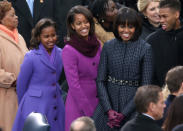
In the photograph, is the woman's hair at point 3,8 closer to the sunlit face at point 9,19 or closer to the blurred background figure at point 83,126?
the sunlit face at point 9,19

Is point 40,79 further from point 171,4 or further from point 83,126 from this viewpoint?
point 83,126

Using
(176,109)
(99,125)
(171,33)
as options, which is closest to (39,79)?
(99,125)

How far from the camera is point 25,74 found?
7.89 m

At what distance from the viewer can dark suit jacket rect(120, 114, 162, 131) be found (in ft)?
19.3

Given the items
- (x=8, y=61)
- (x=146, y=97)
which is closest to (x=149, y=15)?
(x=8, y=61)

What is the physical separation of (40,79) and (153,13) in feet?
6.07

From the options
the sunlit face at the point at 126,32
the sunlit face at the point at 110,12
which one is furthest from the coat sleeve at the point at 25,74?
the sunlit face at the point at 126,32

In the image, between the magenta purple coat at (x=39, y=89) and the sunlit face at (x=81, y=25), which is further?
the magenta purple coat at (x=39, y=89)

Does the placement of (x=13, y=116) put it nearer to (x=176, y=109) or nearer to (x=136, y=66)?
(x=136, y=66)

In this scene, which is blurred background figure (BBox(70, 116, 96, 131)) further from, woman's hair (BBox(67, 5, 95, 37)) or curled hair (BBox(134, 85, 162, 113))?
woman's hair (BBox(67, 5, 95, 37))

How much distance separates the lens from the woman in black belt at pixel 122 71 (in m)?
7.22

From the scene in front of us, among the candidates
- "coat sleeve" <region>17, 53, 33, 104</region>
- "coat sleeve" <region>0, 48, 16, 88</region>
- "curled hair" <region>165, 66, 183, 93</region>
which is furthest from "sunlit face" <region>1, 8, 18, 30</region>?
"curled hair" <region>165, 66, 183, 93</region>

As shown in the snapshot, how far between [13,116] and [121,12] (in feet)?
6.85

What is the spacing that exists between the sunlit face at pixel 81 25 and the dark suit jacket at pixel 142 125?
6.35ft
